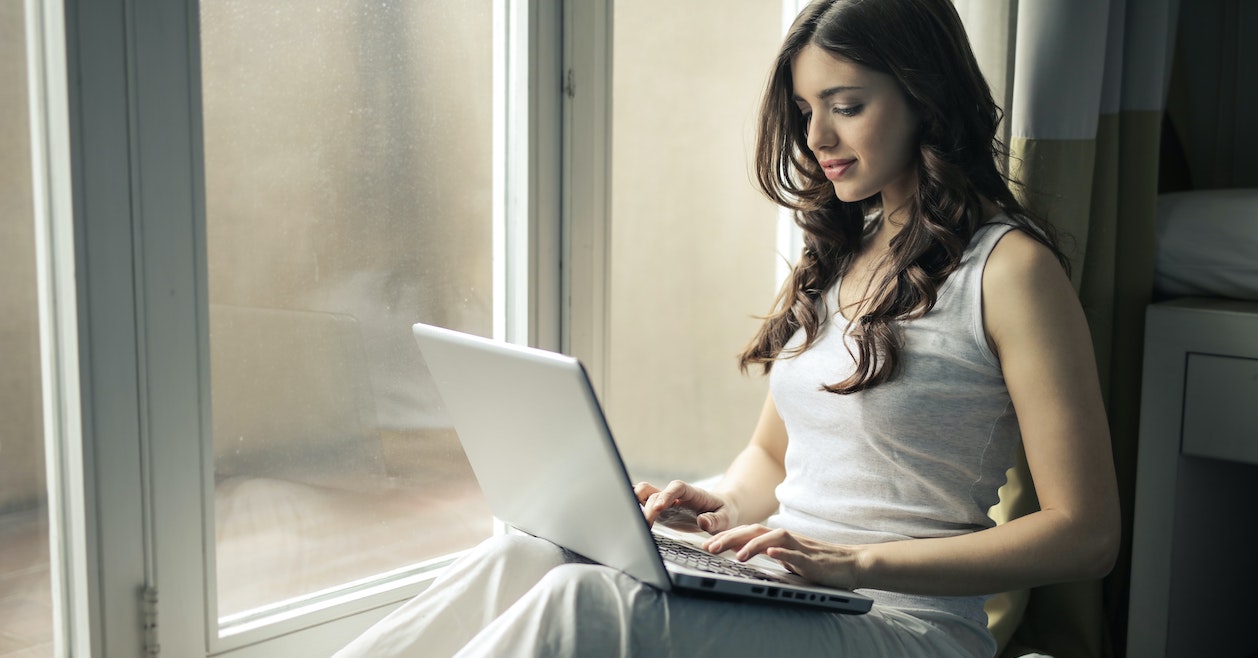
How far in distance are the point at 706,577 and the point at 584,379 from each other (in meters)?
0.22

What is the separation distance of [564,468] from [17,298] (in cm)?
58

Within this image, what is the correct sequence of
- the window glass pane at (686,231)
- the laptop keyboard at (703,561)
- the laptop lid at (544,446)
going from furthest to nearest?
the window glass pane at (686,231) → the laptop keyboard at (703,561) → the laptop lid at (544,446)

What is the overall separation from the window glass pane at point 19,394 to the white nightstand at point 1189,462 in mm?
1388

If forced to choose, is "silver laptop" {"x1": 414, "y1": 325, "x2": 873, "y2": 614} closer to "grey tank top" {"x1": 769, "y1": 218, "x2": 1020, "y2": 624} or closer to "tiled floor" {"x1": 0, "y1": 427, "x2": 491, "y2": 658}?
"grey tank top" {"x1": 769, "y1": 218, "x2": 1020, "y2": 624}

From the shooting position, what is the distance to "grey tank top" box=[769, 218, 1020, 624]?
112cm

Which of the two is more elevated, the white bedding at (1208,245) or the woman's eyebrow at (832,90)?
the woman's eyebrow at (832,90)

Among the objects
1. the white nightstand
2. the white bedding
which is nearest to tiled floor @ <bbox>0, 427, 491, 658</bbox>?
the white nightstand

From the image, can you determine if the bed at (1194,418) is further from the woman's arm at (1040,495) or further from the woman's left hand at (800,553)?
the woman's left hand at (800,553)

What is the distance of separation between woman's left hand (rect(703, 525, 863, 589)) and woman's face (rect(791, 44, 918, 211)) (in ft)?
1.46

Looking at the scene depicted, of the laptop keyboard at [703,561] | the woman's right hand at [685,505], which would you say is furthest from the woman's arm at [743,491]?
the laptop keyboard at [703,561]

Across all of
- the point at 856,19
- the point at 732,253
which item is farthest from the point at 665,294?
the point at 856,19

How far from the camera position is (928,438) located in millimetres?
1137

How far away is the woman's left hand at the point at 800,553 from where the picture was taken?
3.15ft

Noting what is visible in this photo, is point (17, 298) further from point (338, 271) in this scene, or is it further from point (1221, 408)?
point (1221, 408)
